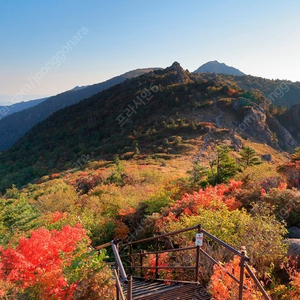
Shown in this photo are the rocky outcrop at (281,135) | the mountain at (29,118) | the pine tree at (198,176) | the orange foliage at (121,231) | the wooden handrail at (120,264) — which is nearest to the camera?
the wooden handrail at (120,264)

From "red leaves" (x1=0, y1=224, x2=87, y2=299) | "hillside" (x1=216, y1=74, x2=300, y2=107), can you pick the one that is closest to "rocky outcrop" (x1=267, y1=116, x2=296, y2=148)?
"hillside" (x1=216, y1=74, x2=300, y2=107)

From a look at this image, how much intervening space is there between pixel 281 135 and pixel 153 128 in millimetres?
31330

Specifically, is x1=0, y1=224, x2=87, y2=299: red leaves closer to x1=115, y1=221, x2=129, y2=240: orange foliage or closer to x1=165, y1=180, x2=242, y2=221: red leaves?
x1=165, y1=180, x2=242, y2=221: red leaves

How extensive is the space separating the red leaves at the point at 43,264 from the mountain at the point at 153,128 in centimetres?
3387

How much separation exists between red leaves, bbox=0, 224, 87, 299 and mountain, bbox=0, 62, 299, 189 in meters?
33.9

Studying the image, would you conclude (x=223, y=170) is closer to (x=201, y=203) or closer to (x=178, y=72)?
(x=201, y=203)

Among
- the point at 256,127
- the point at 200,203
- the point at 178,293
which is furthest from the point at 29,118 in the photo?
the point at 178,293

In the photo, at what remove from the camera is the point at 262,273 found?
606 cm

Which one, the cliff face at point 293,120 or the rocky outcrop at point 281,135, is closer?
the rocky outcrop at point 281,135

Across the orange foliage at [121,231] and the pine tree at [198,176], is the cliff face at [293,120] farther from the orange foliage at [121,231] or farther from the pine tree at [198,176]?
the orange foliage at [121,231]

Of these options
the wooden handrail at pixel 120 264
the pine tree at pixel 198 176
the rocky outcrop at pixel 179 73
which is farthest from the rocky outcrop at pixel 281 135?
the wooden handrail at pixel 120 264

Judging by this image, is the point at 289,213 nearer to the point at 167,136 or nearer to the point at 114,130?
the point at 167,136

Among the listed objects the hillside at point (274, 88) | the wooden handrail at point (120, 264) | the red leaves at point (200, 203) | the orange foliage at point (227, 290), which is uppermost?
the hillside at point (274, 88)

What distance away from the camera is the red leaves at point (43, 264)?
5209mm
